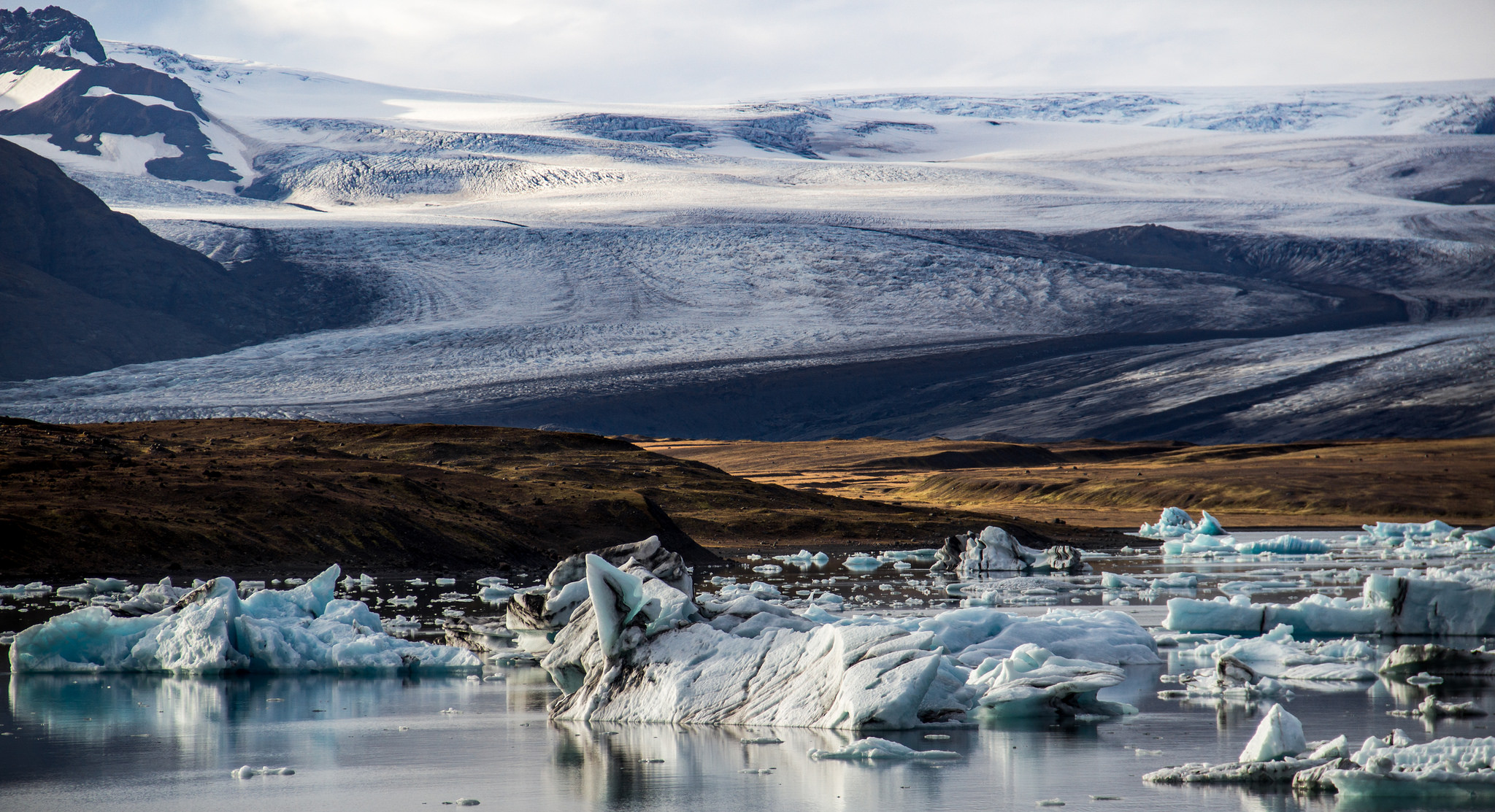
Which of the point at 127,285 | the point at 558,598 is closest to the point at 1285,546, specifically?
the point at 558,598

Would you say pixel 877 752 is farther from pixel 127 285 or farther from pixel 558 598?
pixel 127 285

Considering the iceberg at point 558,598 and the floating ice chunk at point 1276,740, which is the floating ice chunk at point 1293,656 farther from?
the iceberg at point 558,598

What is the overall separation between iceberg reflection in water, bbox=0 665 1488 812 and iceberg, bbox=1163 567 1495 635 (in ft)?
16.3

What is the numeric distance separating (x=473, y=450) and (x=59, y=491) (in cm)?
2131

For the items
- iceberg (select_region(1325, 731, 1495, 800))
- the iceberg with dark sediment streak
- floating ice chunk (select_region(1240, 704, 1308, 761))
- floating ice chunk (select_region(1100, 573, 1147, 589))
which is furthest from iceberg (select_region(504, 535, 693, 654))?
floating ice chunk (select_region(1100, 573, 1147, 589))

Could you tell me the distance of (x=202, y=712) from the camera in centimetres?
1334

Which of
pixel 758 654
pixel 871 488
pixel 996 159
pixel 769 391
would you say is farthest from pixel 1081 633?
pixel 996 159

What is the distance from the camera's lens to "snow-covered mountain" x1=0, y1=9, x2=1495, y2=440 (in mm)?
105875

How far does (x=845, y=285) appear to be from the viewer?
129125 millimetres

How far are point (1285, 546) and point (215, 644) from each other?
111 feet

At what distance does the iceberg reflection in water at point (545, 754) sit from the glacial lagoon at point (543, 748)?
30mm

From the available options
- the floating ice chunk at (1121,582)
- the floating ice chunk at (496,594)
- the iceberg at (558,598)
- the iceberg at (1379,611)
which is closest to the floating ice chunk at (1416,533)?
the floating ice chunk at (1121,582)

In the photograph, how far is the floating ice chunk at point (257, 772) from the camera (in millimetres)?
10273

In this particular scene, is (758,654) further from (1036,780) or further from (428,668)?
(428,668)
